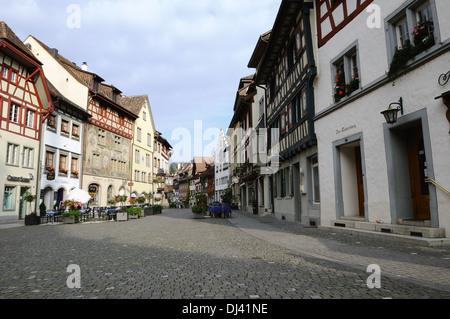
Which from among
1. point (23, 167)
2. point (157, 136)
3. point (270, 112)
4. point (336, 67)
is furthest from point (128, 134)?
point (336, 67)

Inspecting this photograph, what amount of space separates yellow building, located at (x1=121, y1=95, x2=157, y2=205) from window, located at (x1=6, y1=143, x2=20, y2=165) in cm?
1830

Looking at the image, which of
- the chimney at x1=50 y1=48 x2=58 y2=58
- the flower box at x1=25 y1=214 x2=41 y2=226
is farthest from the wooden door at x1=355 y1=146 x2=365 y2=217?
the chimney at x1=50 y1=48 x2=58 y2=58

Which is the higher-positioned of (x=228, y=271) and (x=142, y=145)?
(x=142, y=145)

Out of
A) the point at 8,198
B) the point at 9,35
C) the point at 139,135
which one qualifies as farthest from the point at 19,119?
the point at 139,135

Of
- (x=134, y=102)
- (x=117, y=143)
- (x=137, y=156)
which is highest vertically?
(x=134, y=102)

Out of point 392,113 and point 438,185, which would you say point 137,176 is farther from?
point 438,185

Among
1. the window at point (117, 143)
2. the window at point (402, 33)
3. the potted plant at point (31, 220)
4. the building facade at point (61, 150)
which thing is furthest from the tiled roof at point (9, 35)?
the window at point (402, 33)

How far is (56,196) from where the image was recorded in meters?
26.1

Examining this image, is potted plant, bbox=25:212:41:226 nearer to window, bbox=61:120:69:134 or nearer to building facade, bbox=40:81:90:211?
building facade, bbox=40:81:90:211

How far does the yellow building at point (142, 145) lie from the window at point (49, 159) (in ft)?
46.9

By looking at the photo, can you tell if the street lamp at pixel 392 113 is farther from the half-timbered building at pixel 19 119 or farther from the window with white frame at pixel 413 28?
the half-timbered building at pixel 19 119

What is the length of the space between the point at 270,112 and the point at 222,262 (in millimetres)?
16565

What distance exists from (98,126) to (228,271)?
1225 inches

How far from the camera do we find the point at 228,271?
5.61 m
